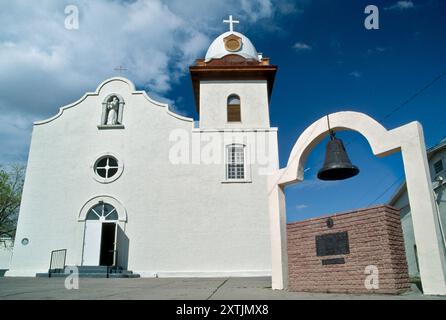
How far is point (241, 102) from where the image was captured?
722 inches

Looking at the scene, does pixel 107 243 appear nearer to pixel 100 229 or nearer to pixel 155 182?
pixel 100 229

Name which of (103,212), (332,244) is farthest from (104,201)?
(332,244)

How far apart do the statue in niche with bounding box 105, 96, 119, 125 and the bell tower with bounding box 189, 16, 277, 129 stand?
443cm

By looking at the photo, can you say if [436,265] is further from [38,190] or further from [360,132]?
[38,190]

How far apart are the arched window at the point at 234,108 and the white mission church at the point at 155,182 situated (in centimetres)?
6

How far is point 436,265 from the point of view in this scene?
502 cm

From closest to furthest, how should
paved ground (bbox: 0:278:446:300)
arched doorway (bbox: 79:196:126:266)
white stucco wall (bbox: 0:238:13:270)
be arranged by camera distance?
1. paved ground (bbox: 0:278:446:300)
2. arched doorway (bbox: 79:196:126:266)
3. white stucco wall (bbox: 0:238:13:270)

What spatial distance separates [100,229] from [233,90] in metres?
9.97

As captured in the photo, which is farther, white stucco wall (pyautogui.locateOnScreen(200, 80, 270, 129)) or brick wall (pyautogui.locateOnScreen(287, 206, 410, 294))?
white stucco wall (pyautogui.locateOnScreen(200, 80, 270, 129))

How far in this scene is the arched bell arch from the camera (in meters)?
5.09

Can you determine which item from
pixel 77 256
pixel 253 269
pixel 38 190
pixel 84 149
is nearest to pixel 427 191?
pixel 253 269

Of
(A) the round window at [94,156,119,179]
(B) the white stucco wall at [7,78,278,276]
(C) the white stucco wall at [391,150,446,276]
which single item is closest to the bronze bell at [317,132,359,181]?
(B) the white stucco wall at [7,78,278,276]

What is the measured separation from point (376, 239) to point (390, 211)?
1.88 ft

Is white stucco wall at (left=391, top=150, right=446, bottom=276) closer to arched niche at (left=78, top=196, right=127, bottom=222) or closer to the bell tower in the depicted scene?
the bell tower
